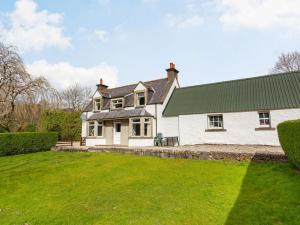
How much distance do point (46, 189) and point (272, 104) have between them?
15870mm

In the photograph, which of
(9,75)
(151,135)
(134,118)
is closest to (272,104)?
(151,135)

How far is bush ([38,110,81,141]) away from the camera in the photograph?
2875 cm

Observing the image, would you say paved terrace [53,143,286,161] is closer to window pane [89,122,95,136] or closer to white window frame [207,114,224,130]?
white window frame [207,114,224,130]

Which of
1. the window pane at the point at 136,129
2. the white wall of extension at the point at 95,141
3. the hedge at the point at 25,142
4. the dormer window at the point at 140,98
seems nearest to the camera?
the hedge at the point at 25,142

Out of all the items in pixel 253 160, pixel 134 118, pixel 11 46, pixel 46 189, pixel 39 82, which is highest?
pixel 11 46

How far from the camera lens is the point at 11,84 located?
19.5 metres

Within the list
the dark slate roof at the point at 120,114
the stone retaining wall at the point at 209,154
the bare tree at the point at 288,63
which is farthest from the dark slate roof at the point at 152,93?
the bare tree at the point at 288,63

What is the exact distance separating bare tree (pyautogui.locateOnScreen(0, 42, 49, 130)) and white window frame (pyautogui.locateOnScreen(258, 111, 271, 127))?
2070 cm

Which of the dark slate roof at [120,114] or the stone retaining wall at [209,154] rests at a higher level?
the dark slate roof at [120,114]

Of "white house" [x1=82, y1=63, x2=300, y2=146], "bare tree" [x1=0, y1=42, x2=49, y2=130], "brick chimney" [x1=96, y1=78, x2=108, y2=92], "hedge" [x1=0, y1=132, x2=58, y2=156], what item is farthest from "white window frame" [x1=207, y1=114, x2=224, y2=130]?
"bare tree" [x1=0, y1=42, x2=49, y2=130]

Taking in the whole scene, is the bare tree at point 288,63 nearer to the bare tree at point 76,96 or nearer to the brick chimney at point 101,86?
the brick chimney at point 101,86

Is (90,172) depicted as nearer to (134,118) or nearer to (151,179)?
(151,179)

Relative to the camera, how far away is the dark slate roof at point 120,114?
67.8 feet

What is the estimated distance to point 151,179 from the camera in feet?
29.6
